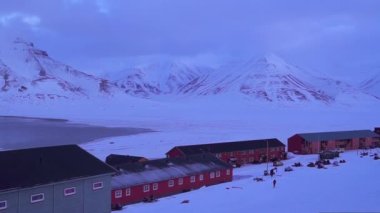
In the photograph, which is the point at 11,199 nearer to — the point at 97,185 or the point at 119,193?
the point at 97,185

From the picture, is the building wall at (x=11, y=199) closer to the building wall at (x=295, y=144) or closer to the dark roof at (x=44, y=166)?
the dark roof at (x=44, y=166)

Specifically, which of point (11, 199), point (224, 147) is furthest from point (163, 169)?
point (11, 199)

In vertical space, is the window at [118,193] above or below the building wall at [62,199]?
below

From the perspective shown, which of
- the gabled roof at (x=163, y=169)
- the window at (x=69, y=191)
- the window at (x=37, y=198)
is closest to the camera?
the window at (x=37, y=198)

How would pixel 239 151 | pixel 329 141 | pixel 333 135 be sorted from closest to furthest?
pixel 239 151 < pixel 329 141 < pixel 333 135

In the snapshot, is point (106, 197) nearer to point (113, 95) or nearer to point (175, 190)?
point (175, 190)

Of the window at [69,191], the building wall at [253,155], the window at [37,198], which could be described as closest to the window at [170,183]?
the window at [69,191]
